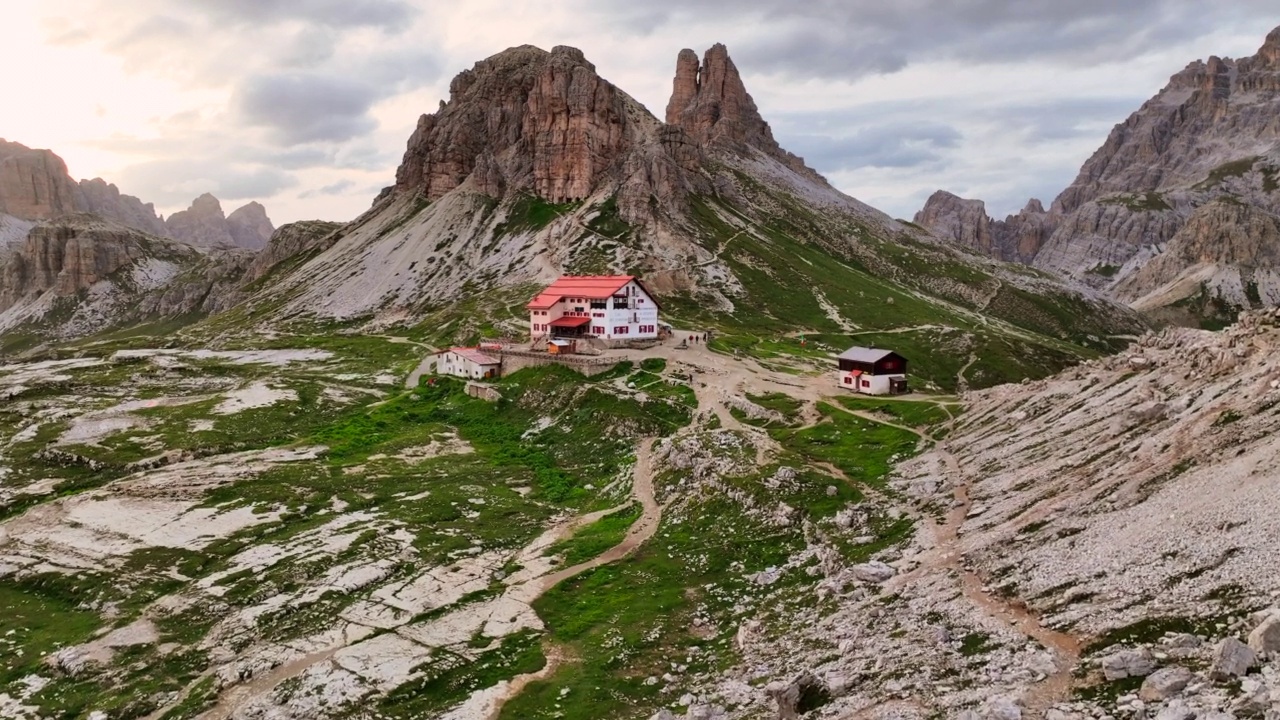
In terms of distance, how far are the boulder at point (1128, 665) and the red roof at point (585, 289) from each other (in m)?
104

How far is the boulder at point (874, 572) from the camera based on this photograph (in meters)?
45.8

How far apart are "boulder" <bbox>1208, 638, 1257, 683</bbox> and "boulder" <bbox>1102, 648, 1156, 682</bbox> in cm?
221

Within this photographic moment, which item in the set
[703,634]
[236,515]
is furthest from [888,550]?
[236,515]

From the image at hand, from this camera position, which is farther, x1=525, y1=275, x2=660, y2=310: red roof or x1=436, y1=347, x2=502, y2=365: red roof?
x1=525, y1=275, x2=660, y2=310: red roof

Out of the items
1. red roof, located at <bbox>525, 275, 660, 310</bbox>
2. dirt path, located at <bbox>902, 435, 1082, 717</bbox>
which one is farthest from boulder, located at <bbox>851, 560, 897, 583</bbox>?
red roof, located at <bbox>525, 275, 660, 310</bbox>

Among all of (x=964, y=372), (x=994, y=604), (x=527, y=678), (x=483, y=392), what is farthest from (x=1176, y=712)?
(x=964, y=372)

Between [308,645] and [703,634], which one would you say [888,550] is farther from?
[308,645]

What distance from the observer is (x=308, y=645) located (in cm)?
5050

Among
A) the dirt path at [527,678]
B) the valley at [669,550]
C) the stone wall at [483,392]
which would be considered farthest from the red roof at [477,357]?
the dirt path at [527,678]

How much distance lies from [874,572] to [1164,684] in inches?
862

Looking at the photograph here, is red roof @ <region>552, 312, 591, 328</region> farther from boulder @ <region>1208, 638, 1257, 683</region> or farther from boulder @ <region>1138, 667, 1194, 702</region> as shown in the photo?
boulder @ <region>1208, 638, 1257, 683</region>

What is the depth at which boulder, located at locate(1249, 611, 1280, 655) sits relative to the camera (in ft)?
78.8

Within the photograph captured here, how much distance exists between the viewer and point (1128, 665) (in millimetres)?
26766

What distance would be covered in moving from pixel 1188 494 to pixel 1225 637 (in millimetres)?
15322
